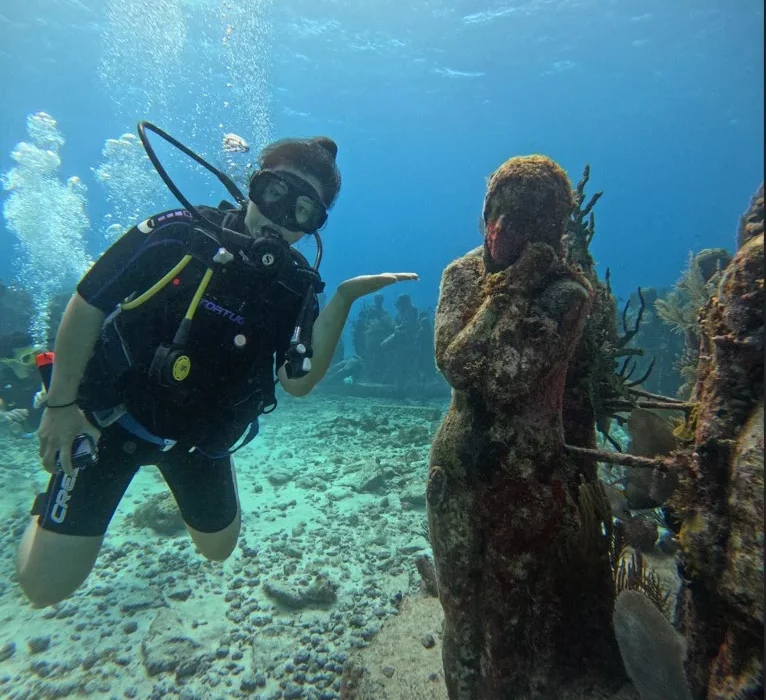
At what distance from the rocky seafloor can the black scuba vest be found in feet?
7.41

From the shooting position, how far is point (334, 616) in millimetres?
4266

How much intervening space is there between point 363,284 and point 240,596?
3.98 m

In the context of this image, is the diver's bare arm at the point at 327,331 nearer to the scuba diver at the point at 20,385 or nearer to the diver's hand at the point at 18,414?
the diver's hand at the point at 18,414

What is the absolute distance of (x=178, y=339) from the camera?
2.80m

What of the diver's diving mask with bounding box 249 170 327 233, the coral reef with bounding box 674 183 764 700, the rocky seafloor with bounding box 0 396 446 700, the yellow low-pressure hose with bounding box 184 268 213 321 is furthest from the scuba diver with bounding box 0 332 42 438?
the coral reef with bounding box 674 183 764 700

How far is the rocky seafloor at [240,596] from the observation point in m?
3.62

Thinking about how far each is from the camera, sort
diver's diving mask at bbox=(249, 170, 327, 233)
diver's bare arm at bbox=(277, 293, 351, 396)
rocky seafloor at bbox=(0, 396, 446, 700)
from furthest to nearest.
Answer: rocky seafloor at bbox=(0, 396, 446, 700) → diver's bare arm at bbox=(277, 293, 351, 396) → diver's diving mask at bbox=(249, 170, 327, 233)

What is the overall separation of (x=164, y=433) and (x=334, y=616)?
105 inches

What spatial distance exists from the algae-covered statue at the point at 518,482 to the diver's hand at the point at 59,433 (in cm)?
257

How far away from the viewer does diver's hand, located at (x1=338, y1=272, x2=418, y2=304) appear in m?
3.10

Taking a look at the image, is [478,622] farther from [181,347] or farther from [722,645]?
[181,347]

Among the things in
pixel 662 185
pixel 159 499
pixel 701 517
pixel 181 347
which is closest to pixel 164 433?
pixel 181 347

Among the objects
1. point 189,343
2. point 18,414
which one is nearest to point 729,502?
point 189,343

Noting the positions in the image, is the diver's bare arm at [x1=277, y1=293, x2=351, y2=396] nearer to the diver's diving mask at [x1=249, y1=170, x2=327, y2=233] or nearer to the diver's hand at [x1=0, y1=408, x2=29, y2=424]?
the diver's diving mask at [x1=249, y1=170, x2=327, y2=233]
